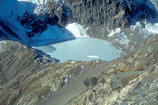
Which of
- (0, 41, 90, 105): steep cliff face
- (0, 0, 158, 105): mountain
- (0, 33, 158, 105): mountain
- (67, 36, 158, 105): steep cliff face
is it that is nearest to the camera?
(67, 36, 158, 105): steep cliff face

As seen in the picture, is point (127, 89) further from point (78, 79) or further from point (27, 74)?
point (27, 74)

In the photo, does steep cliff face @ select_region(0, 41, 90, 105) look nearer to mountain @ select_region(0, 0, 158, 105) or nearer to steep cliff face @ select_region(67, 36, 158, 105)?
mountain @ select_region(0, 0, 158, 105)

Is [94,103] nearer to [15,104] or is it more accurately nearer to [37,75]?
[15,104]

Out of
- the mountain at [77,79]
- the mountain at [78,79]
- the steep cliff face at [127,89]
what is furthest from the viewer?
the mountain at [77,79]

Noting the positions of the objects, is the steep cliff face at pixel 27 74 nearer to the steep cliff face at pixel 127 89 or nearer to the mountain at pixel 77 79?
the mountain at pixel 77 79

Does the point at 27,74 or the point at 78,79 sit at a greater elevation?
the point at 78,79

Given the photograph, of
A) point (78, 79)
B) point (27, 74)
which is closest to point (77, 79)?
point (78, 79)

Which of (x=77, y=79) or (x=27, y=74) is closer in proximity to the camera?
(x=77, y=79)

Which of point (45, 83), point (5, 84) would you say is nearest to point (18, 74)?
point (5, 84)

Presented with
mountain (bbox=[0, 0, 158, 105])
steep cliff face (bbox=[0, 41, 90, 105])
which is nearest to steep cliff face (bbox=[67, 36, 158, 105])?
mountain (bbox=[0, 0, 158, 105])

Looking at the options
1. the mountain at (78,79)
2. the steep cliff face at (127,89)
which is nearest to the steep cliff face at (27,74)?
the mountain at (78,79)

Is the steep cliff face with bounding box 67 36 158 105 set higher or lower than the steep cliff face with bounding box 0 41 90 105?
higher

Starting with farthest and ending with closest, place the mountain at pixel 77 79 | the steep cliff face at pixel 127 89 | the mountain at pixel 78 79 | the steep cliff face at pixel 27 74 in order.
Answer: the steep cliff face at pixel 27 74, the mountain at pixel 77 79, the mountain at pixel 78 79, the steep cliff face at pixel 127 89

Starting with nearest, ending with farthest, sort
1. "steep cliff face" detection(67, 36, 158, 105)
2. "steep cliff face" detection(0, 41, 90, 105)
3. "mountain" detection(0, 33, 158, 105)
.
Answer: "steep cliff face" detection(67, 36, 158, 105) → "mountain" detection(0, 33, 158, 105) → "steep cliff face" detection(0, 41, 90, 105)
